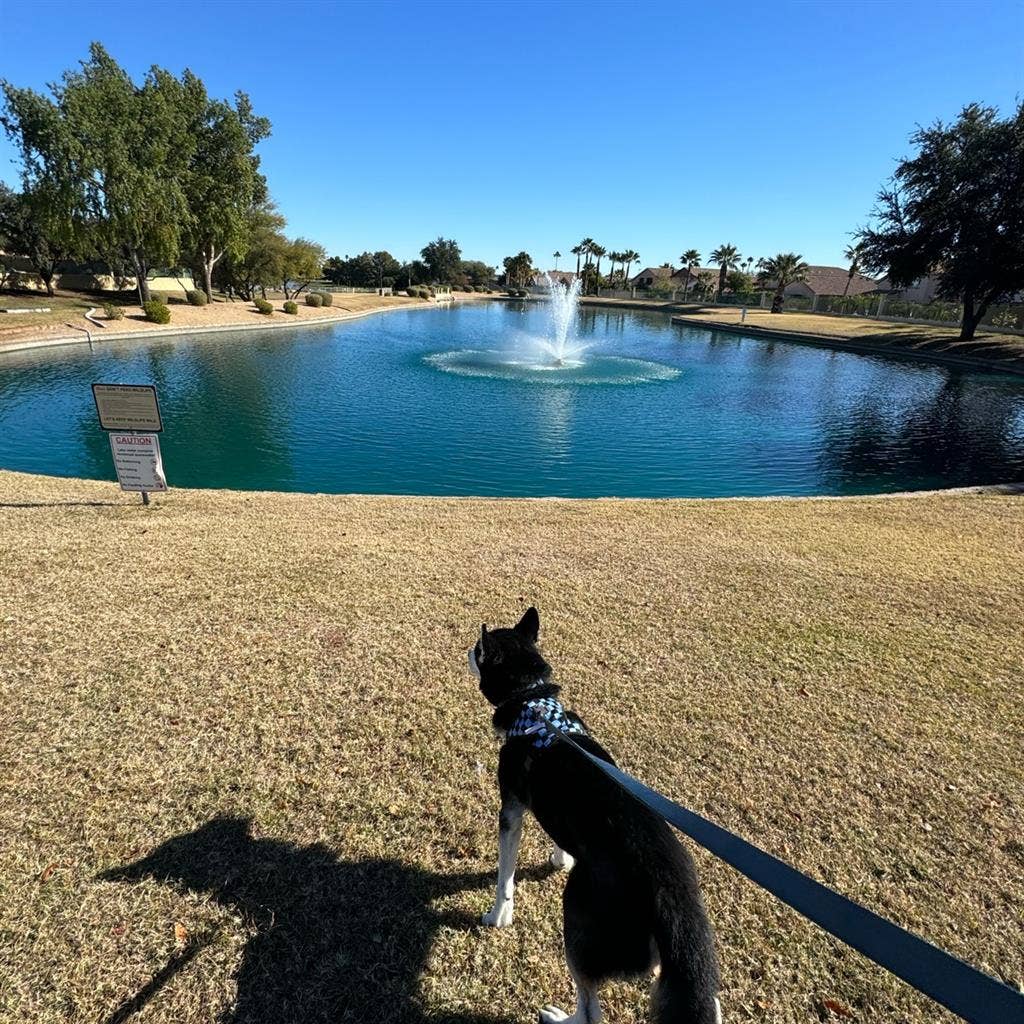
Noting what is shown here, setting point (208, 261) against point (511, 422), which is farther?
point (208, 261)

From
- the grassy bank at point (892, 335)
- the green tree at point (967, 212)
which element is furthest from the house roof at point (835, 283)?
the green tree at point (967, 212)

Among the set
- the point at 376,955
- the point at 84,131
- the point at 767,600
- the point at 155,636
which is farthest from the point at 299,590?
the point at 84,131

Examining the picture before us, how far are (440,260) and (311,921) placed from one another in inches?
5079

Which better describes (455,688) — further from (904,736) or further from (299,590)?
(904,736)

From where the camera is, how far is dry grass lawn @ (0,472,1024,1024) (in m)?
2.59

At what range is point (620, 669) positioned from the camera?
4.95 m

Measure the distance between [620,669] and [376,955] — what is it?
2889mm

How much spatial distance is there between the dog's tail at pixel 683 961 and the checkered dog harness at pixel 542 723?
2.52 feet

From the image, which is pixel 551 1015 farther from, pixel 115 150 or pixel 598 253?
pixel 598 253

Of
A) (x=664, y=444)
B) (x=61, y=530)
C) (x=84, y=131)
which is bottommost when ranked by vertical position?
(x=664, y=444)

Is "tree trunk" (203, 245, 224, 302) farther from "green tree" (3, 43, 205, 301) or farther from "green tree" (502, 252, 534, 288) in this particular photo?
"green tree" (502, 252, 534, 288)

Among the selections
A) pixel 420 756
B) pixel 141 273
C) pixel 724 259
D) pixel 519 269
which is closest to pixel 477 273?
pixel 519 269

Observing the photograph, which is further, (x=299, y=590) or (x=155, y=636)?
(x=299, y=590)

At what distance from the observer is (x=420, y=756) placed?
384 centimetres
